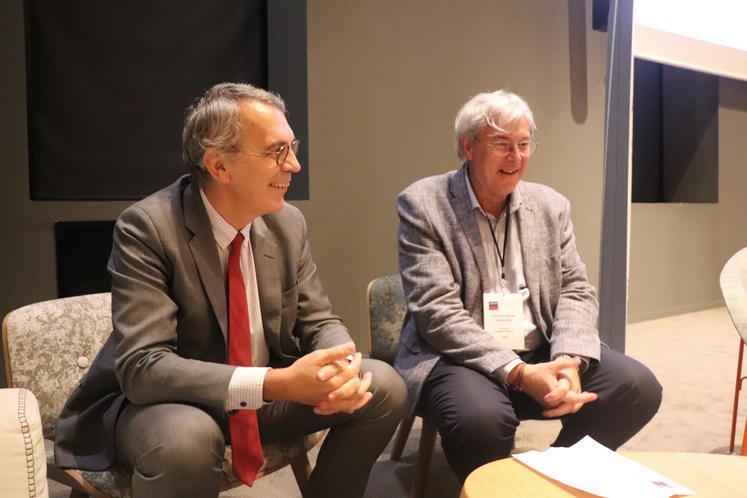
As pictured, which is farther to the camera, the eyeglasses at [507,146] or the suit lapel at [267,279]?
the eyeglasses at [507,146]

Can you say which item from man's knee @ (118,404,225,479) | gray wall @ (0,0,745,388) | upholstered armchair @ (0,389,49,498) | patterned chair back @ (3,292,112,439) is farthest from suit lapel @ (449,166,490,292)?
gray wall @ (0,0,745,388)

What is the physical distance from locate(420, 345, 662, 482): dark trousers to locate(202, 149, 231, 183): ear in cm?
84

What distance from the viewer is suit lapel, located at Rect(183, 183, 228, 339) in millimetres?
1637

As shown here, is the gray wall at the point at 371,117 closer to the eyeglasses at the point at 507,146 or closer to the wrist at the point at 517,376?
the eyeglasses at the point at 507,146

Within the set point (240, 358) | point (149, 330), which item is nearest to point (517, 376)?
point (240, 358)

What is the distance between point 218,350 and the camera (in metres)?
1.69

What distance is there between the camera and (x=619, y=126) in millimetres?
3377

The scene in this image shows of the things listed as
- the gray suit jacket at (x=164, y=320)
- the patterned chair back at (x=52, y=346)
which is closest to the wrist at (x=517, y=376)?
the gray suit jacket at (x=164, y=320)

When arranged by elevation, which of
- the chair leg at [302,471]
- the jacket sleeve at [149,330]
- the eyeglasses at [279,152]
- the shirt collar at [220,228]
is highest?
the eyeglasses at [279,152]

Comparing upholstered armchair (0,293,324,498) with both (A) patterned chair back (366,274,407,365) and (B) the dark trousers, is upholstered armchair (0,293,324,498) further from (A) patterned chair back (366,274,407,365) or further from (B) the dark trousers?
(A) patterned chair back (366,274,407,365)

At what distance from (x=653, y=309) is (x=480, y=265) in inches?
167

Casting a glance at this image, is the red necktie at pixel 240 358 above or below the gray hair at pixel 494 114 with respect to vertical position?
below

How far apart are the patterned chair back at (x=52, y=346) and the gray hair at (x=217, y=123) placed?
509 mm

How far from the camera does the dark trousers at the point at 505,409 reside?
184 centimetres
